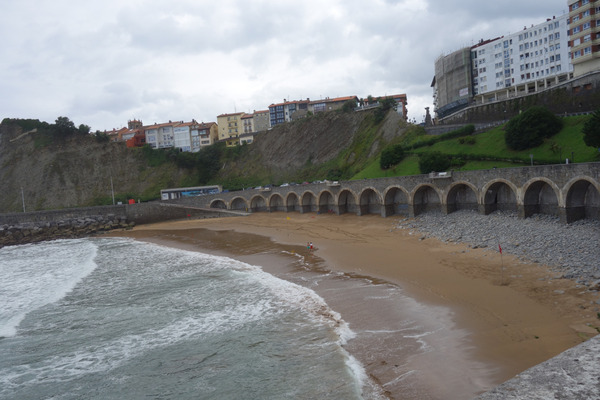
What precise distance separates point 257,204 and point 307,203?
32.7 ft

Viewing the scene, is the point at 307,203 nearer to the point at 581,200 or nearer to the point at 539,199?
the point at 539,199

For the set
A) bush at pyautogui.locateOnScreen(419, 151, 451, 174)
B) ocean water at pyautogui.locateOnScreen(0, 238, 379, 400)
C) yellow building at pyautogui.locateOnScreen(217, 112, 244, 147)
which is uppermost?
yellow building at pyautogui.locateOnScreen(217, 112, 244, 147)

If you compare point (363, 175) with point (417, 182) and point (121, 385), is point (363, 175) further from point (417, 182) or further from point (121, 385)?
point (121, 385)

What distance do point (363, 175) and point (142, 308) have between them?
33.0 m

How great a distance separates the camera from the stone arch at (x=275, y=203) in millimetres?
51938

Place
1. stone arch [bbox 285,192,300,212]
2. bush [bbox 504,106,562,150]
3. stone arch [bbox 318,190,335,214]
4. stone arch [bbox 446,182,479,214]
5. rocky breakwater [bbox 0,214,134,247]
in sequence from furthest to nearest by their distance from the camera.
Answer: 1. stone arch [bbox 285,192,300,212]
2. rocky breakwater [bbox 0,214,134,247]
3. stone arch [bbox 318,190,335,214]
4. bush [bbox 504,106,562,150]
5. stone arch [bbox 446,182,479,214]

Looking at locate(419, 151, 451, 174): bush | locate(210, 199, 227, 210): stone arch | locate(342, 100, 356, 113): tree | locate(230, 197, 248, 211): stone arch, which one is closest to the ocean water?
locate(419, 151, 451, 174): bush

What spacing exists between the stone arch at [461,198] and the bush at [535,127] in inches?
308

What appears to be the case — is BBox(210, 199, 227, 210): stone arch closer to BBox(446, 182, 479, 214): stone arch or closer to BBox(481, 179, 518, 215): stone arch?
BBox(446, 182, 479, 214): stone arch

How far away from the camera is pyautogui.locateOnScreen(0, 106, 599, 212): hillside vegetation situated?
211 ft

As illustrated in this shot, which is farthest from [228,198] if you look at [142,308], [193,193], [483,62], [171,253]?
[483,62]

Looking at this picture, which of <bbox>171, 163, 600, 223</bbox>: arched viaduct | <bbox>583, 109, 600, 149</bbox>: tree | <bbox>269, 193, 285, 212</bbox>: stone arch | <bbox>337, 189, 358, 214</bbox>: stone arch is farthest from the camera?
<bbox>269, 193, 285, 212</bbox>: stone arch

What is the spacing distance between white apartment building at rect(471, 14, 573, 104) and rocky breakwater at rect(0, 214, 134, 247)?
53.9 m

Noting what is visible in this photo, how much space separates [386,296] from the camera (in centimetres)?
1470
